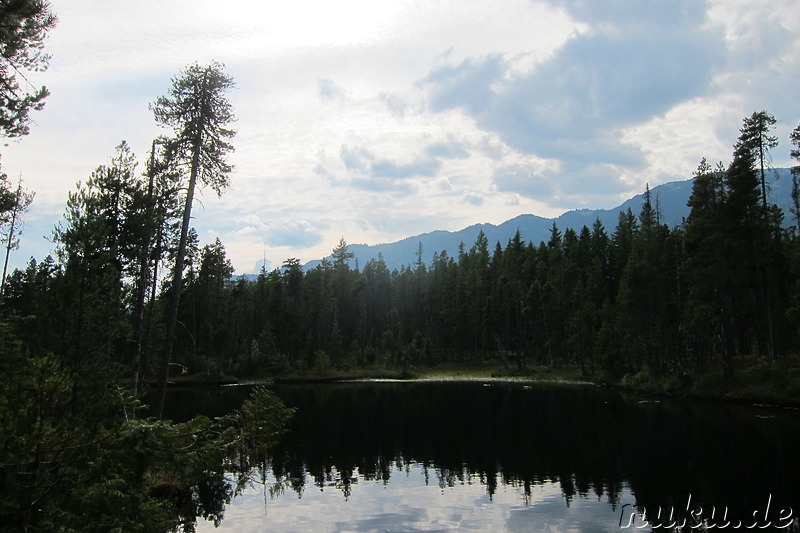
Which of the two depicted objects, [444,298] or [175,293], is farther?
[444,298]

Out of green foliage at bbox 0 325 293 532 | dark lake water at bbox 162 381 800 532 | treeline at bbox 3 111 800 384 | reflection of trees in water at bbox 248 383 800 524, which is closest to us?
green foliage at bbox 0 325 293 532

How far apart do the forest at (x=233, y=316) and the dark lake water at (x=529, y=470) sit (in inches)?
157

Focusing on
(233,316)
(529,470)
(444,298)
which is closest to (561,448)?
(529,470)

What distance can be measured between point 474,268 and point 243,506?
100404 mm

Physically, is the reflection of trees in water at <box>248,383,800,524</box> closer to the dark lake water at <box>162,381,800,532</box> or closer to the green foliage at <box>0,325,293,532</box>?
the dark lake water at <box>162,381,800,532</box>

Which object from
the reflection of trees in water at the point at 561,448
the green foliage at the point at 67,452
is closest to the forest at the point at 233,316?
the green foliage at the point at 67,452

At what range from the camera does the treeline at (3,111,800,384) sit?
1304cm

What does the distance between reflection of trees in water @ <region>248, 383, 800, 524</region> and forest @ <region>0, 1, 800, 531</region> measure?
587 cm

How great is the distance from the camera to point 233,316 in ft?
299

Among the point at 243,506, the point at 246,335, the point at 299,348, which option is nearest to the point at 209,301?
the point at 246,335

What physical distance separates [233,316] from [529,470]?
74334 millimetres

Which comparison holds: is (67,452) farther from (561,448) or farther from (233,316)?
(233,316)

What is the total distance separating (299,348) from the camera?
100000 millimetres

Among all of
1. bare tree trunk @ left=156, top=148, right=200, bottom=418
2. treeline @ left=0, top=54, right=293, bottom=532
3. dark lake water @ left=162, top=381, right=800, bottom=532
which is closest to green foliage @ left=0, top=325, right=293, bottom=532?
treeline @ left=0, top=54, right=293, bottom=532
